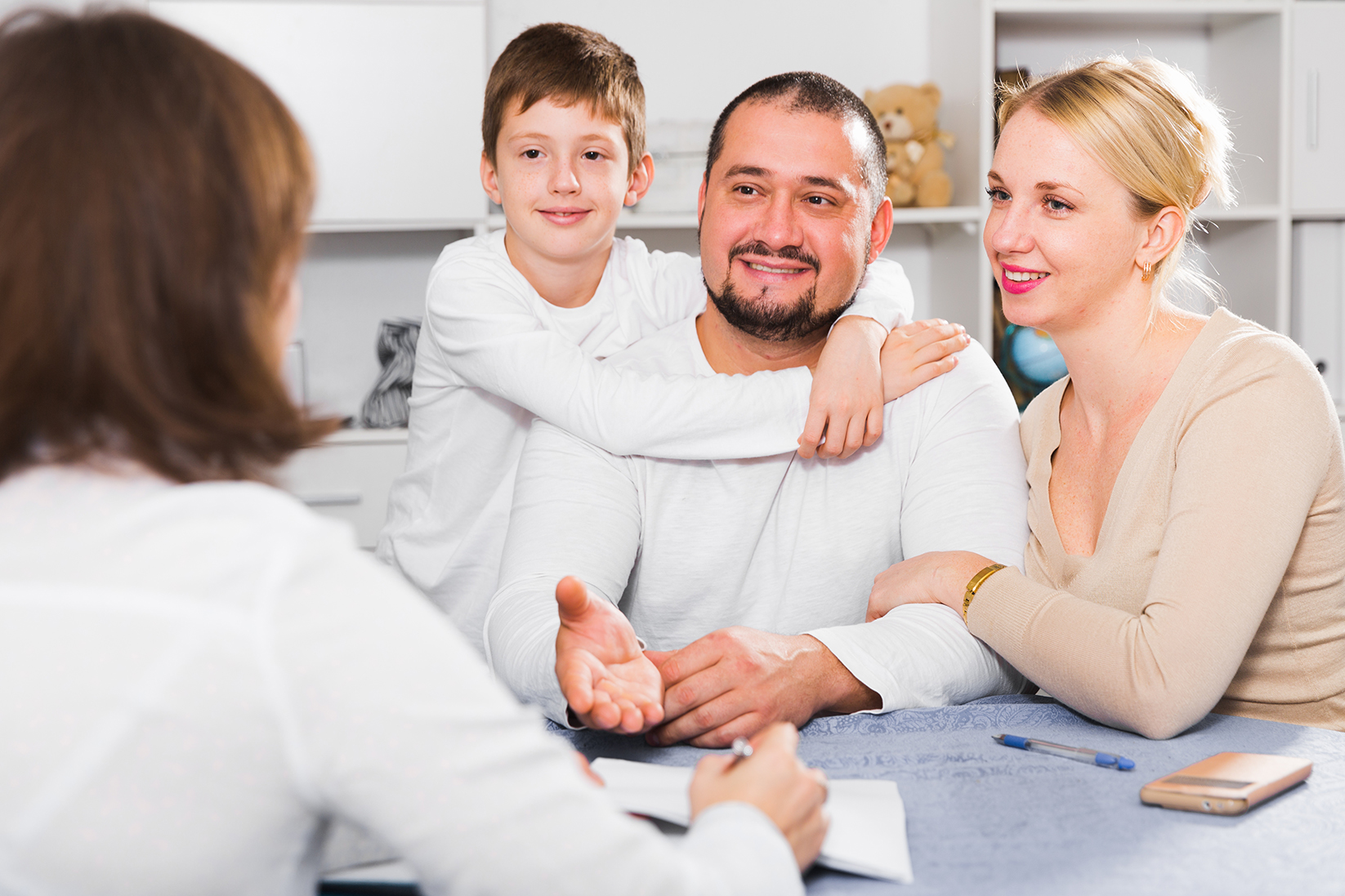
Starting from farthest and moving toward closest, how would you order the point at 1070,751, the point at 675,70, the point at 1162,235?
the point at 675,70, the point at 1162,235, the point at 1070,751

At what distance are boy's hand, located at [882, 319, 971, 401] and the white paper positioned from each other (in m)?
0.66

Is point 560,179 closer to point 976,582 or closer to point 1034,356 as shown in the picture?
point 976,582

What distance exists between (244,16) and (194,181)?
2.22 meters

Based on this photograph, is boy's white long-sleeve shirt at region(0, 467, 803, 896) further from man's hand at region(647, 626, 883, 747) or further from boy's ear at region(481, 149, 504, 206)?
boy's ear at region(481, 149, 504, 206)

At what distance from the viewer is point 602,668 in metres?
1.01

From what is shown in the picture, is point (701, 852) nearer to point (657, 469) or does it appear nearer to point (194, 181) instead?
point (194, 181)

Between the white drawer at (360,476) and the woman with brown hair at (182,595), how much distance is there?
77.6 inches

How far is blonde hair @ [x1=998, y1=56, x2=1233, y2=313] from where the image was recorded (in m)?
1.26

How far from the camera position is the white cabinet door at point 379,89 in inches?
97.5

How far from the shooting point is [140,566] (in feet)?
1.73

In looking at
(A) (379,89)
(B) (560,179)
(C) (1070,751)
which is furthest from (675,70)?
(C) (1070,751)

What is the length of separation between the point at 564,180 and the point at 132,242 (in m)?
1.22

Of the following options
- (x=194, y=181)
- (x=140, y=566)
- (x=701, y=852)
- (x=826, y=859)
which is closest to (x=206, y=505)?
(x=140, y=566)

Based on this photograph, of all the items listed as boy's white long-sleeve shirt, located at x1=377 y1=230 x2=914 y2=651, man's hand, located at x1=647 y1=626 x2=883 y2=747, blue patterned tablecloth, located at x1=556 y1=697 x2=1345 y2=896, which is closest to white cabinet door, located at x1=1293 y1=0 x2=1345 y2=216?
boy's white long-sleeve shirt, located at x1=377 y1=230 x2=914 y2=651
